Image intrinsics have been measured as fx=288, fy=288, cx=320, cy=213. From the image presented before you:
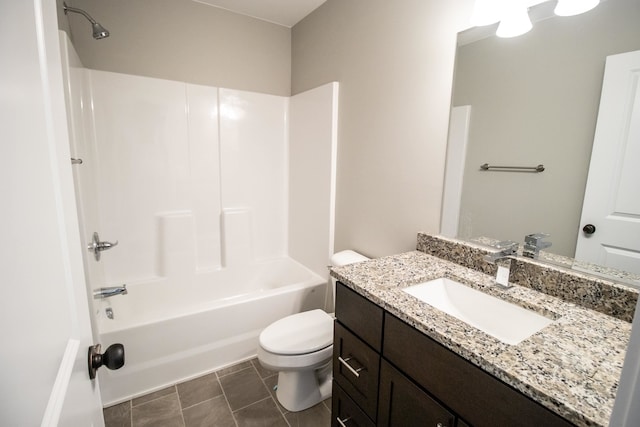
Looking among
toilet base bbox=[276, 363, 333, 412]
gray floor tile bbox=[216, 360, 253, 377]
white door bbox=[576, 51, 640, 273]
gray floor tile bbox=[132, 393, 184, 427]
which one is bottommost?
gray floor tile bbox=[132, 393, 184, 427]

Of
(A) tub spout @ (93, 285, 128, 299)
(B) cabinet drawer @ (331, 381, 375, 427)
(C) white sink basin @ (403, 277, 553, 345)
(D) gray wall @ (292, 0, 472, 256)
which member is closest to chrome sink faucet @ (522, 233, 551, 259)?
(C) white sink basin @ (403, 277, 553, 345)

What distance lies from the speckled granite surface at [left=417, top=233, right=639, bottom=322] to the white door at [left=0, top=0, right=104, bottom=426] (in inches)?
53.8

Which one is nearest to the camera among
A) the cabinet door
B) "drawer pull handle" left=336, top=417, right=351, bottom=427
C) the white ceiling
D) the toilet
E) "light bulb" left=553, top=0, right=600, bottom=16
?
the cabinet door

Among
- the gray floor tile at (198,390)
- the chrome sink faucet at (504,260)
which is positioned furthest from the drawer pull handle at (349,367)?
the gray floor tile at (198,390)

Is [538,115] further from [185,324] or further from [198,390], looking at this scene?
[198,390]

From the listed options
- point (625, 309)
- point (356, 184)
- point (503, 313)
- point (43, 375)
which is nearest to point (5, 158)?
point (43, 375)

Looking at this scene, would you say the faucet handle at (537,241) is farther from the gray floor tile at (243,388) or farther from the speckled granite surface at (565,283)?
the gray floor tile at (243,388)

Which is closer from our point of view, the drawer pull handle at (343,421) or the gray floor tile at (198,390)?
the drawer pull handle at (343,421)

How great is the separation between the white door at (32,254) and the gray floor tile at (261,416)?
1.33 meters

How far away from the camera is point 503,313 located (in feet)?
3.42

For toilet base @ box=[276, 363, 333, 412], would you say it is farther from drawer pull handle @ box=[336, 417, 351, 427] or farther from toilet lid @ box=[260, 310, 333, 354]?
drawer pull handle @ box=[336, 417, 351, 427]

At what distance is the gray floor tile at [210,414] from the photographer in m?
1.59

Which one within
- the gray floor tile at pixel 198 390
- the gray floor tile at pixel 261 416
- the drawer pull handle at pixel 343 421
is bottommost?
the gray floor tile at pixel 261 416

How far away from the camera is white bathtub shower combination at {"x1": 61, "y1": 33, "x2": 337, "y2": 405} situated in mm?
1827
